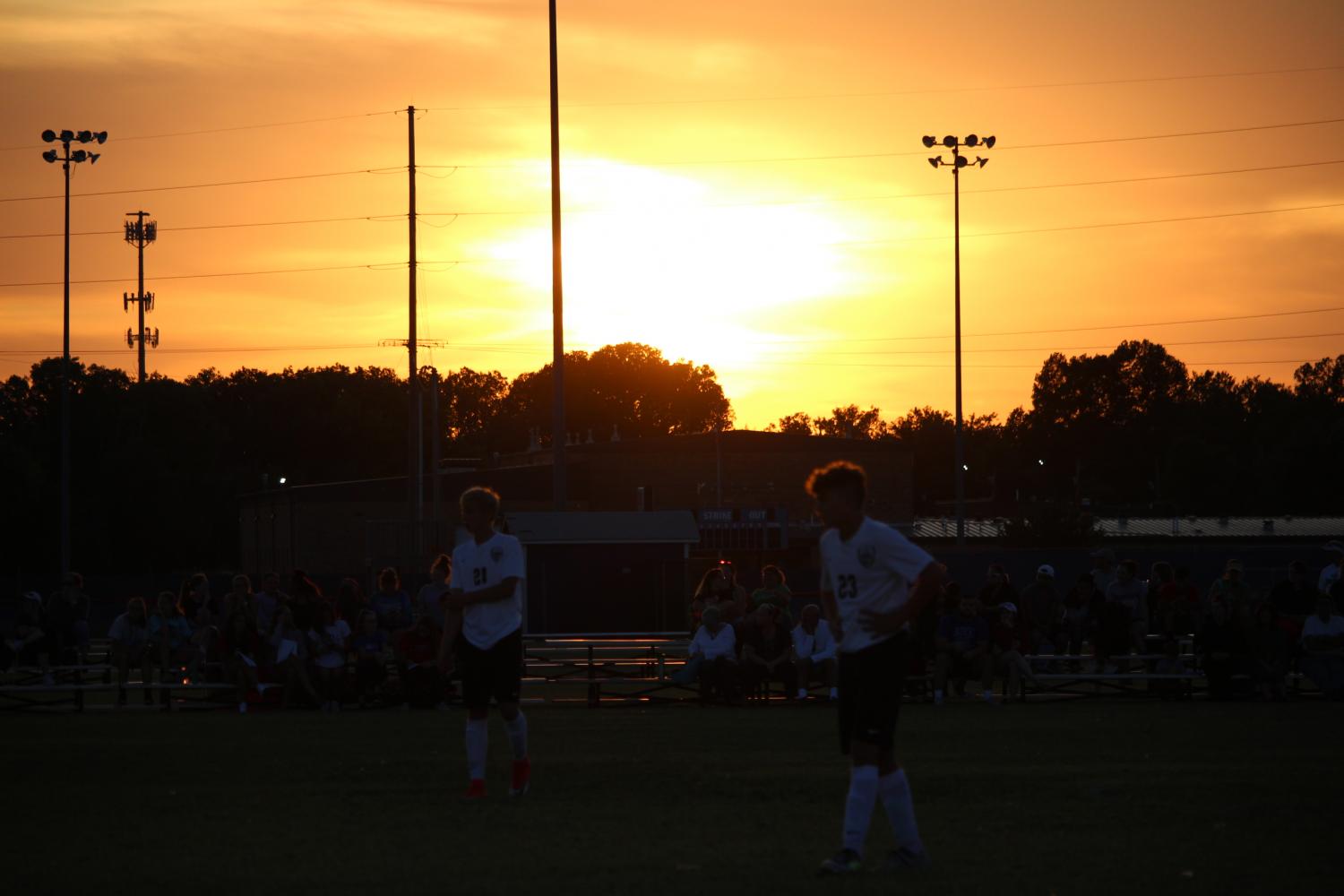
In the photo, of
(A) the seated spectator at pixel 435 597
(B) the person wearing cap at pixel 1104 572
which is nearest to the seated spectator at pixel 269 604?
(A) the seated spectator at pixel 435 597

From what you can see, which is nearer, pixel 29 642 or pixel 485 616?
pixel 485 616

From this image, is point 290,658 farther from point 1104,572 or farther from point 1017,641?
point 1104,572

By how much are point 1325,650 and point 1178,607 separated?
238 cm

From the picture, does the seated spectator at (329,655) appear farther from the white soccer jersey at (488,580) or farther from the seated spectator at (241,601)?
the white soccer jersey at (488,580)

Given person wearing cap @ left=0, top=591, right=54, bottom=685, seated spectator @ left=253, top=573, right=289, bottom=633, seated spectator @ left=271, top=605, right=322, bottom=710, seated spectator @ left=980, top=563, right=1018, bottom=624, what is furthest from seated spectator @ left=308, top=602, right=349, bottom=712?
seated spectator @ left=980, top=563, right=1018, bottom=624

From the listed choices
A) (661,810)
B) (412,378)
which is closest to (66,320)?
(412,378)

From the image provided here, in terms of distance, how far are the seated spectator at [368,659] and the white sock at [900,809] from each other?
13853mm

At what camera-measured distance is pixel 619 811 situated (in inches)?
395

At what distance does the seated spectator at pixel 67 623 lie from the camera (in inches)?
957

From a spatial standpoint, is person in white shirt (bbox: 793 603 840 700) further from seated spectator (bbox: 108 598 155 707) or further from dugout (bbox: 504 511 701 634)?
dugout (bbox: 504 511 701 634)

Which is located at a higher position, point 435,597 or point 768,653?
point 435,597

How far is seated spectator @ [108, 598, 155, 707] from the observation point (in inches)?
879

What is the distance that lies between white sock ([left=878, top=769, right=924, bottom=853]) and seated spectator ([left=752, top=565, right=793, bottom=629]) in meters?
13.8

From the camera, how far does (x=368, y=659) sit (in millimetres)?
20844
